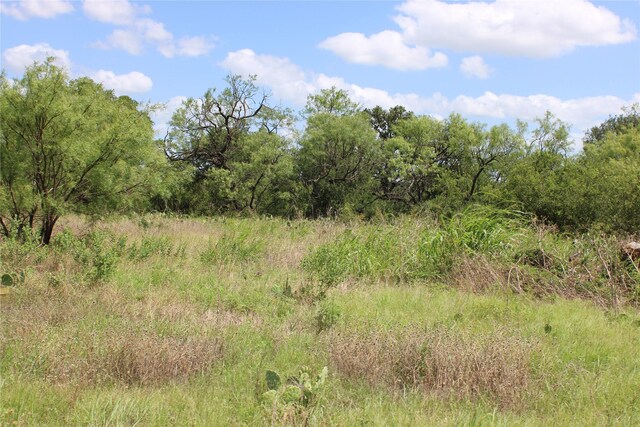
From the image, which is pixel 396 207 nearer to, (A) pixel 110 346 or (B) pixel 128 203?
(B) pixel 128 203

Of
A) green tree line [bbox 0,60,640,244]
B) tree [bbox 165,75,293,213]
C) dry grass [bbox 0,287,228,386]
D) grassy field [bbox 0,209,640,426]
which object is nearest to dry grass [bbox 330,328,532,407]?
grassy field [bbox 0,209,640,426]

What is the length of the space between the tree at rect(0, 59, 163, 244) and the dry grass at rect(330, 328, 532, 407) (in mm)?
6466

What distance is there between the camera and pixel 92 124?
9648 mm

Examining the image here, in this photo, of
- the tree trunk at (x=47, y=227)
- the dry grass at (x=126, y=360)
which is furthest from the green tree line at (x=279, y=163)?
the dry grass at (x=126, y=360)

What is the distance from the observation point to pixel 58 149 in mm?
9352

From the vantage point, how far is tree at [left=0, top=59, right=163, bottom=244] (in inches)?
363

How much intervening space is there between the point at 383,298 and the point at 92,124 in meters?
6.02

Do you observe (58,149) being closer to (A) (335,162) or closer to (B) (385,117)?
(A) (335,162)

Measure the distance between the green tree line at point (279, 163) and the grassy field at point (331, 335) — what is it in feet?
4.89

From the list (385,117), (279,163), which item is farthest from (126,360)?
(385,117)

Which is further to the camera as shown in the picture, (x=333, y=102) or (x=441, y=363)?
(x=333, y=102)

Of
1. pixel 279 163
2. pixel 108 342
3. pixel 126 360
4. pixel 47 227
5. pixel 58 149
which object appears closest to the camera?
pixel 126 360

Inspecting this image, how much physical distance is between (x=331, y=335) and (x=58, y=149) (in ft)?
21.4

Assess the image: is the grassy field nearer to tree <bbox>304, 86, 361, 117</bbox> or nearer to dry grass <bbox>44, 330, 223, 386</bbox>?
dry grass <bbox>44, 330, 223, 386</bbox>
